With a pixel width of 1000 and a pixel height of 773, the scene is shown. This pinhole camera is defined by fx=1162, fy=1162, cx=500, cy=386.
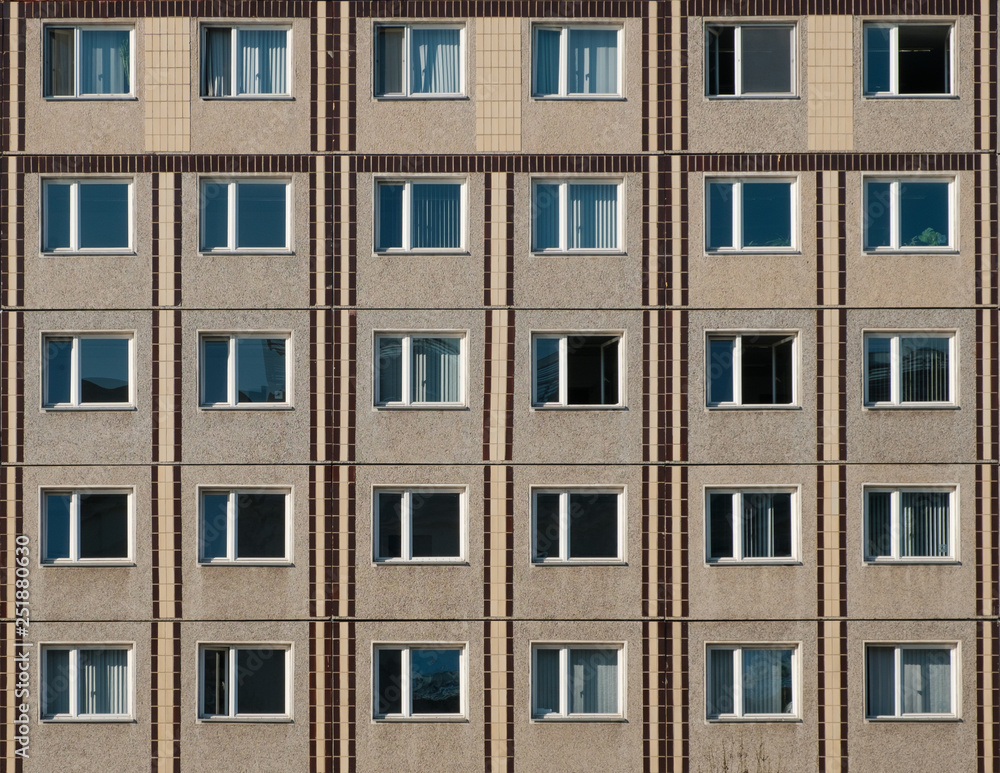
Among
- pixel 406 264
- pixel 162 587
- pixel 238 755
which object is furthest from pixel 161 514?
pixel 406 264

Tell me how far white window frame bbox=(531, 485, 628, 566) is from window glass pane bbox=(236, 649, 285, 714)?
512 cm

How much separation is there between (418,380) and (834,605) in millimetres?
8619

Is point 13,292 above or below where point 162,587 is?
above

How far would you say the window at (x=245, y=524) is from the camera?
69.8ft

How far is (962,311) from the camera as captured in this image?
2134cm

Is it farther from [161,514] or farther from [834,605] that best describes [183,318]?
[834,605]

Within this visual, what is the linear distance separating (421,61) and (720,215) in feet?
20.6

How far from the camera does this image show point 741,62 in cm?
2175

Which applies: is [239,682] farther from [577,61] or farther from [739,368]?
[577,61]

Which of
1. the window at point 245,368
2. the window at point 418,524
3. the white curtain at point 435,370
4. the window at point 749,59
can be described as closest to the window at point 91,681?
the window at point 245,368

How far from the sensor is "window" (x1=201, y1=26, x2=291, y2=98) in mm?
21719

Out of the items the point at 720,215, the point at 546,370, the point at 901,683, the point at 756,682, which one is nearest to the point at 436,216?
the point at 546,370

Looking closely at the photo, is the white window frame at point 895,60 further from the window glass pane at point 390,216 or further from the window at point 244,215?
the window at point 244,215

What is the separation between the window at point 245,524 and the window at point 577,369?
522cm
